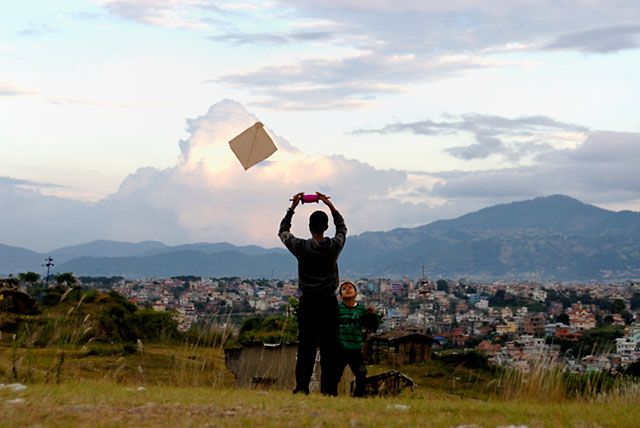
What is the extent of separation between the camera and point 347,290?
1252cm

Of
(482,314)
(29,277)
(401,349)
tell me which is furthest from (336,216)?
(482,314)

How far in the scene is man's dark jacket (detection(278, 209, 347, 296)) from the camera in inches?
448

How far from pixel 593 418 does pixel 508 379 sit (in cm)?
422

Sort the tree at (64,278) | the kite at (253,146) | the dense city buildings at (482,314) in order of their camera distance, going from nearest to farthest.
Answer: the kite at (253,146), the dense city buildings at (482,314), the tree at (64,278)

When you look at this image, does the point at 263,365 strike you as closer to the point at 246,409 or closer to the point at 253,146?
the point at 253,146

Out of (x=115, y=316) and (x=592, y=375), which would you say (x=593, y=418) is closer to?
(x=592, y=375)

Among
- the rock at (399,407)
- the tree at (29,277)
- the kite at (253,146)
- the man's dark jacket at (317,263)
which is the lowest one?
the rock at (399,407)

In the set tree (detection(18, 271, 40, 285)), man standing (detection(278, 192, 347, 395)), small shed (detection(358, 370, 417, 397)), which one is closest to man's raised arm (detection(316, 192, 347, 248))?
man standing (detection(278, 192, 347, 395))

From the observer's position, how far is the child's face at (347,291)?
12422 mm

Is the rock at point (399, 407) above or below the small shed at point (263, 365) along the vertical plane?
above

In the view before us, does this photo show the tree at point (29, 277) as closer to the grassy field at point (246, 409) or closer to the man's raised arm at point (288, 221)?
the grassy field at point (246, 409)

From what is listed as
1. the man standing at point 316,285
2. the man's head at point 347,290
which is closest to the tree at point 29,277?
the man's head at point 347,290

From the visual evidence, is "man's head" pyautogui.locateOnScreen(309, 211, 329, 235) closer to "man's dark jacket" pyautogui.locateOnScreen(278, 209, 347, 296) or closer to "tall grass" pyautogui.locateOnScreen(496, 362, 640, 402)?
"man's dark jacket" pyautogui.locateOnScreen(278, 209, 347, 296)

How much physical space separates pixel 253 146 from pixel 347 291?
7.85 ft
